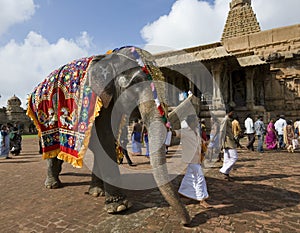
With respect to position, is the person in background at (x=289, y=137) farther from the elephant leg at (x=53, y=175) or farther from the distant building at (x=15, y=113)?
the distant building at (x=15, y=113)

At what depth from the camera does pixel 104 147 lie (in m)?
3.91

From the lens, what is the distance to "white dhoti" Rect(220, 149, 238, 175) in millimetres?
5352

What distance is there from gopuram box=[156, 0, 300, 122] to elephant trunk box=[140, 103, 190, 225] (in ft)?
43.3

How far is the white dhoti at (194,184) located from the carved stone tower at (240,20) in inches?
1015

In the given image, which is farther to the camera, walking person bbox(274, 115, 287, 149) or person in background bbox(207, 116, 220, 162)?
walking person bbox(274, 115, 287, 149)

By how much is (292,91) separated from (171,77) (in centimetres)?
1083

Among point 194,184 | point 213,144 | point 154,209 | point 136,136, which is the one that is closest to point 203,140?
point 194,184

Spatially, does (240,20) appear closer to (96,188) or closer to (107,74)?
(107,74)

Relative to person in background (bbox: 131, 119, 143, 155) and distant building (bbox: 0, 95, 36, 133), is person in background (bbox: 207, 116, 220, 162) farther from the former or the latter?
distant building (bbox: 0, 95, 36, 133)

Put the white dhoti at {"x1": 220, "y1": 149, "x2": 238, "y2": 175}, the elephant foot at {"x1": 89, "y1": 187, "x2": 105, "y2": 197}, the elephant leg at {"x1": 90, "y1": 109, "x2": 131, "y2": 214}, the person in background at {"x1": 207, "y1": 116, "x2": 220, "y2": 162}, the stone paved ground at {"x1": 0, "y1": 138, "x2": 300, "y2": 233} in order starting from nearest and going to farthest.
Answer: the stone paved ground at {"x1": 0, "y1": 138, "x2": 300, "y2": 233}, the elephant leg at {"x1": 90, "y1": 109, "x2": 131, "y2": 214}, the elephant foot at {"x1": 89, "y1": 187, "x2": 105, "y2": 197}, the white dhoti at {"x1": 220, "y1": 149, "x2": 238, "y2": 175}, the person in background at {"x1": 207, "y1": 116, "x2": 220, "y2": 162}

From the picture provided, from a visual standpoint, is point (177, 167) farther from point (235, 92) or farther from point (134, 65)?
point (235, 92)

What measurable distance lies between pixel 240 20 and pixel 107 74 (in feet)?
89.4

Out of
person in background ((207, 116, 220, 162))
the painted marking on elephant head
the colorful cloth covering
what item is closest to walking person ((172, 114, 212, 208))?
the painted marking on elephant head

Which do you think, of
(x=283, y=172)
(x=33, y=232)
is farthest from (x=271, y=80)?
(x=33, y=232)
